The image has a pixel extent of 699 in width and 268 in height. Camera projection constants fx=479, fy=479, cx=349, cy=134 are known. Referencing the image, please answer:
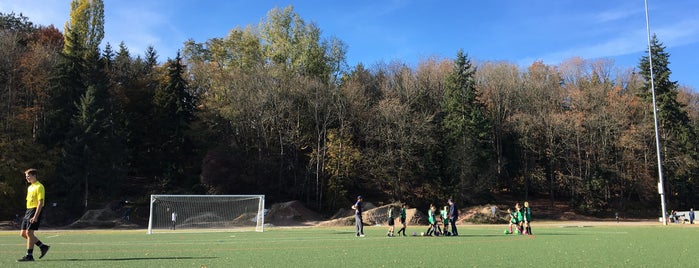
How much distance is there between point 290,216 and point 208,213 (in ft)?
32.5

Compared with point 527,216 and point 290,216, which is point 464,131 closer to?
point 290,216

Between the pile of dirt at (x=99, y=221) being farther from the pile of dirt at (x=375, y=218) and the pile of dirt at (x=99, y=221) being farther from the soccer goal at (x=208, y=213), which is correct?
the pile of dirt at (x=375, y=218)

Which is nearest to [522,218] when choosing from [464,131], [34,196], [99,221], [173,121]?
[34,196]

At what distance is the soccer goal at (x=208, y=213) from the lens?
3095cm

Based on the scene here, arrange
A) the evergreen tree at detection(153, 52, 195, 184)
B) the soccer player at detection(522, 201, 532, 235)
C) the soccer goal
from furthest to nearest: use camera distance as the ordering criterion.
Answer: the evergreen tree at detection(153, 52, 195, 184) < the soccer goal < the soccer player at detection(522, 201, 532, 235)

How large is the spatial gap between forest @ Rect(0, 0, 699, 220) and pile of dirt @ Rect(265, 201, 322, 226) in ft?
15.7

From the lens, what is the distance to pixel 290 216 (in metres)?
41.2

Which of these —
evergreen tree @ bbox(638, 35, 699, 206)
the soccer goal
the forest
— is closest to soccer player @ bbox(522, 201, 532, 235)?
the soccer goal

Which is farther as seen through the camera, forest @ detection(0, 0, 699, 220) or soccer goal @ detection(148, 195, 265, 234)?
forest @ detection(0, 0, 699, 220)

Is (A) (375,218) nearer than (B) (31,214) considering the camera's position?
No

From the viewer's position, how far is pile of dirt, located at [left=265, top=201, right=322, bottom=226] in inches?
1574

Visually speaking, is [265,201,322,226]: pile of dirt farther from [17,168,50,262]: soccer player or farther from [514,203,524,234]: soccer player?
[17,168,50,262]: soccer player

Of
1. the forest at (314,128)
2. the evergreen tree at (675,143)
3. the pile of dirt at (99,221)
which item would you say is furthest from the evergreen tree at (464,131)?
the pile of dirt at (99,221)

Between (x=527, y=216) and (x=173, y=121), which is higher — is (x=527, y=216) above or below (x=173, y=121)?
below
